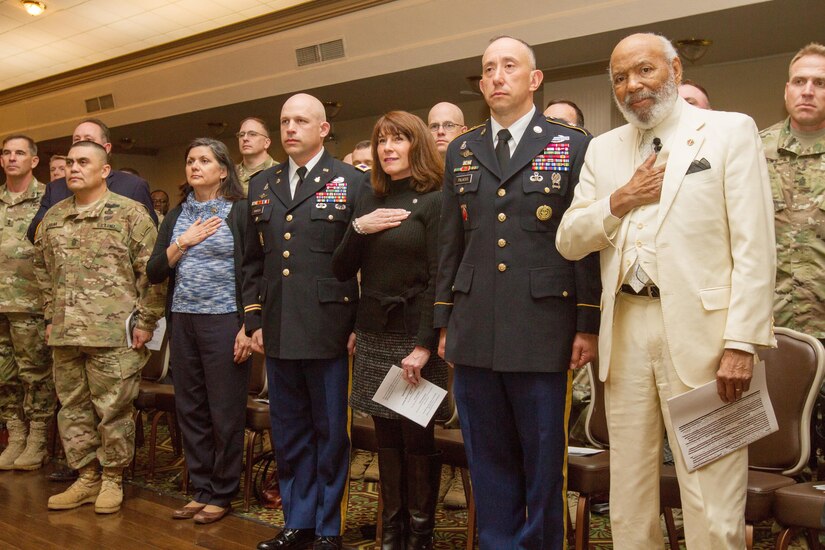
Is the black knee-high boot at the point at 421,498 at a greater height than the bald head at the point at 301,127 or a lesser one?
lesser

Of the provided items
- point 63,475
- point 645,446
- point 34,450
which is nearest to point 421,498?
point 645,446

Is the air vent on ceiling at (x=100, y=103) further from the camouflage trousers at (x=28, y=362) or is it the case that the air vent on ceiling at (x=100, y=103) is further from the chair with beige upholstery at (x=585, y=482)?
the chair with beige upholstery at (x=585, y=482)

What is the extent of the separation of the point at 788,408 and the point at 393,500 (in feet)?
4.03

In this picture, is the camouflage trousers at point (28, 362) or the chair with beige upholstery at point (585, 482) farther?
the camouflage trousers at point (28, 362)

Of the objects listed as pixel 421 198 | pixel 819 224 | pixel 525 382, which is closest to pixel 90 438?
pixel 421 198

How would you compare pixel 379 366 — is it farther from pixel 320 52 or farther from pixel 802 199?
pixel 320 52

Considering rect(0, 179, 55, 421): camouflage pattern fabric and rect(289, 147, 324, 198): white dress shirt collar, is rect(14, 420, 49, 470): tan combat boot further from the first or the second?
rect(289, 147, 324, 198): white dress shirt collar

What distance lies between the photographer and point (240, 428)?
10.5 ft

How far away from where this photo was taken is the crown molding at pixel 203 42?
22.7ft

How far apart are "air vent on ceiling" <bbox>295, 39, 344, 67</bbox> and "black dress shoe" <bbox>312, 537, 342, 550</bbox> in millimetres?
5268

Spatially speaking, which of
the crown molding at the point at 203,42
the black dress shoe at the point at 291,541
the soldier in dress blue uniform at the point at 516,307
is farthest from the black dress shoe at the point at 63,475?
the crown molding at the point at 203,42

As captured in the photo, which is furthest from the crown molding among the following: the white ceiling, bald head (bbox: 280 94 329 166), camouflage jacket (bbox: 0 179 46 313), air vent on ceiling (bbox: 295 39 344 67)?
bald head (bbox: 280 94 329 166)

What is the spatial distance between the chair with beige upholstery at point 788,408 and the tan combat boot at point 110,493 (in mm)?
2256

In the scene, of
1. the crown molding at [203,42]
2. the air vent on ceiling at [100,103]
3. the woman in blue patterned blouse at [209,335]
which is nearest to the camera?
the woman in blue patterned blouse at [209,335]
